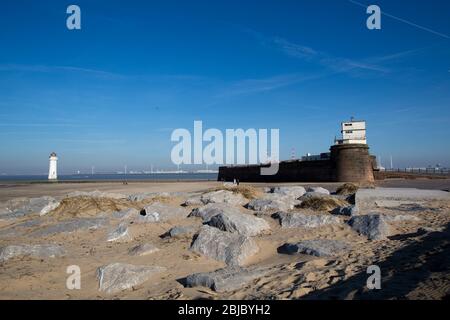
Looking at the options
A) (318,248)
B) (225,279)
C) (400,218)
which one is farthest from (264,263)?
(400,218)

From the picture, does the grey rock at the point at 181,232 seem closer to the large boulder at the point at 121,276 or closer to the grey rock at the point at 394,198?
the large boulder at the point at 121,276

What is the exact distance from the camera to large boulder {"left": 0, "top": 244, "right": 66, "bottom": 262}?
6105mm

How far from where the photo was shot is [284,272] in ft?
15.6

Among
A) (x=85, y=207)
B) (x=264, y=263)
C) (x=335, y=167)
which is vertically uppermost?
(x=335, y=167)

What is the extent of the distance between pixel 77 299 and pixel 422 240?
533 centimetres

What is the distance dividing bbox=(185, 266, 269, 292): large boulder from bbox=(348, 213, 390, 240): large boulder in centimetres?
281

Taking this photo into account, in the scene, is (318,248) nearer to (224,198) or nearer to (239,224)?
(239,224)

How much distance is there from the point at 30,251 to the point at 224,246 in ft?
11.4

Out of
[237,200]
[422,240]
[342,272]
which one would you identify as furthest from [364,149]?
[342,272]

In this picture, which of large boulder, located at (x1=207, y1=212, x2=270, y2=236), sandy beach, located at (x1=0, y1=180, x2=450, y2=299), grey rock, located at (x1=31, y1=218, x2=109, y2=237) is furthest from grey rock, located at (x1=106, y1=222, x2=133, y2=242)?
large boulder, located at (x1=207, y1=212, x2=270, y2=236)

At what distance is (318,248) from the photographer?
5574 millimetres

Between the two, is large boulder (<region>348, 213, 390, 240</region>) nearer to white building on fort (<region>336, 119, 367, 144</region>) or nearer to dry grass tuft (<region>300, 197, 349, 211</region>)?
dry grass tuft (<region>300, 197, 349, 211</region>)

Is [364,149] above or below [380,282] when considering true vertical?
above
